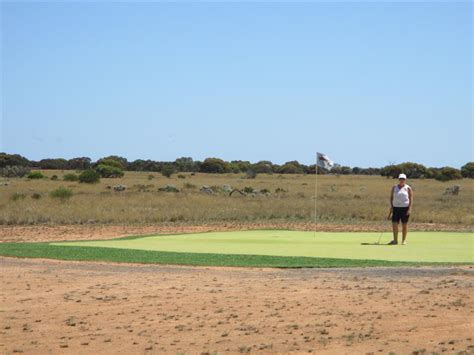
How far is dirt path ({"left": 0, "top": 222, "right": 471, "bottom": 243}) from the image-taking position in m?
30.3

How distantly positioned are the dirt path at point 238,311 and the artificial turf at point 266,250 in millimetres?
1666

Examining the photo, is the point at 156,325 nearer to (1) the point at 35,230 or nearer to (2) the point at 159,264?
(2) the point at 159,264

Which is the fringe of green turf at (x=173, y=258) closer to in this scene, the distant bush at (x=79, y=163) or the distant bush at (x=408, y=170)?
the distant bush at (x=408, y=170)

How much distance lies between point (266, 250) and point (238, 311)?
9.99 metres

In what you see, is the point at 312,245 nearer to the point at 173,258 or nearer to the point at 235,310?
the point at 173,258

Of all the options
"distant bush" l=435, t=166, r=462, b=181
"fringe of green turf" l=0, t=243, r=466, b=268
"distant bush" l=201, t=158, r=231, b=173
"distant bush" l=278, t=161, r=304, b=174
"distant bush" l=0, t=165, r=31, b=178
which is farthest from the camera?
"distant bush" l=278, t=161, r=304, b=174

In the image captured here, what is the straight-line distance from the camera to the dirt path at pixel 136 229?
30297 millimetres

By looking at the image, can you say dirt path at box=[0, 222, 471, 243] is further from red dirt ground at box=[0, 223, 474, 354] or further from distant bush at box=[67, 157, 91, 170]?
distant bush at box=[67, 157, 91, 170]

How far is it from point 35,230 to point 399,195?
14493 mm

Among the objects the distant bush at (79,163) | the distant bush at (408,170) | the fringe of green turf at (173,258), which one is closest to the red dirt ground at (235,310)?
the fringe of green turf at (173,258)

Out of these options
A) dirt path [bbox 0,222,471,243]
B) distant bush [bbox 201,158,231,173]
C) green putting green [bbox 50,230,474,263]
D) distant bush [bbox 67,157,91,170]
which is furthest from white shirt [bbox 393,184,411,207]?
distant bush [bbox 67,157,91,170]

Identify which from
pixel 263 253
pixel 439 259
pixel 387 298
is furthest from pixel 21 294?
pixel 439 259

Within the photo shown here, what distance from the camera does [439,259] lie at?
68.4 ft

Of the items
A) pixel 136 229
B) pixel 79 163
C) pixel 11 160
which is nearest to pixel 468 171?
pixel 79 163
